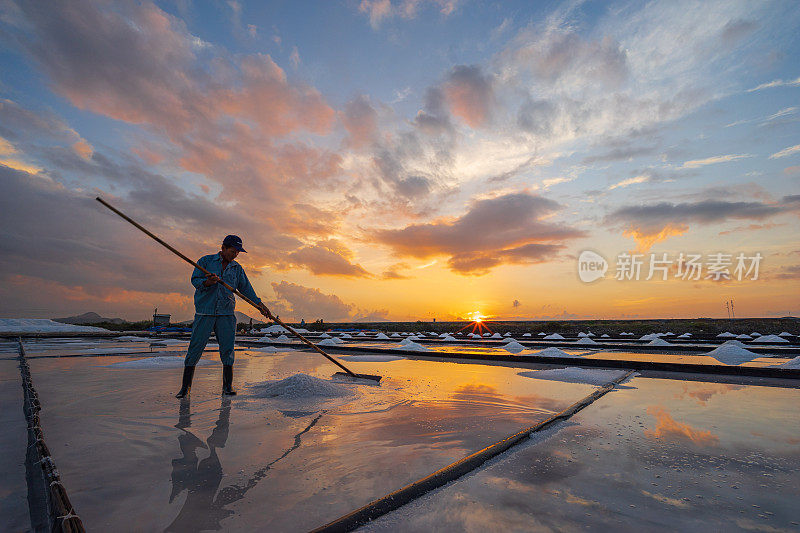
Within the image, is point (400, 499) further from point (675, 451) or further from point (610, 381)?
point (610, 381)

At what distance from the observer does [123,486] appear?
180cm

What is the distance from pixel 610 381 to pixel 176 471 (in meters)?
5.42

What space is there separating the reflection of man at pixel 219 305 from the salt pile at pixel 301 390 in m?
0.48

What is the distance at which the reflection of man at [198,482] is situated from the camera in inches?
57.1

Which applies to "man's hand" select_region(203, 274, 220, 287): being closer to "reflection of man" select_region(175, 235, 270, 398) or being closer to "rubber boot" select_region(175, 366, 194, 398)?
"reflection of man" select_region(175, 235, 270, 398)

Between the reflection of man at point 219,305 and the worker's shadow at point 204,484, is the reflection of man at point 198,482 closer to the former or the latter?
the worker's shadow at point 204,484

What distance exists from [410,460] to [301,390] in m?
2.34

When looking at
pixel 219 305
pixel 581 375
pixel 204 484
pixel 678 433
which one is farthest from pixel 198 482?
pixel 581 375

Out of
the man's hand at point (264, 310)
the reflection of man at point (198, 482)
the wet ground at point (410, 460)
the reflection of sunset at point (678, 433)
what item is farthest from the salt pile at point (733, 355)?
the reflection of man at point (198, 482)

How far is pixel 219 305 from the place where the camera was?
15.2 ft

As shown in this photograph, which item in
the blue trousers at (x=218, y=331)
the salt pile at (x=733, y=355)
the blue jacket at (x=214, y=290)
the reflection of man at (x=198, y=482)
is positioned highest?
the blue jacket at (x=214, y=290)

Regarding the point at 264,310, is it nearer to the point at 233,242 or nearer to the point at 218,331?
the point at 218,331

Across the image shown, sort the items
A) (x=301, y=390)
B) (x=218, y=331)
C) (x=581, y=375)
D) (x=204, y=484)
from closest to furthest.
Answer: (x=204, y=484) < (x=301, y=390) < (x=218, y=331) < (x=581, y=375)

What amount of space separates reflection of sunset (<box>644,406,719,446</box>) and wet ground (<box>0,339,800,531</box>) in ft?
0.05
